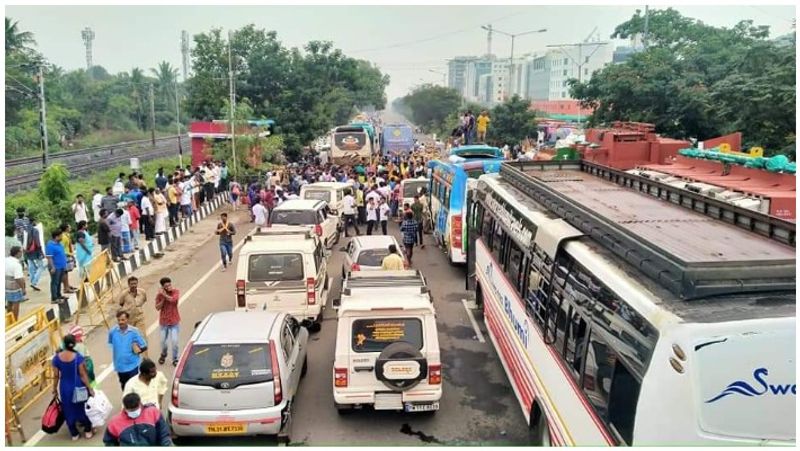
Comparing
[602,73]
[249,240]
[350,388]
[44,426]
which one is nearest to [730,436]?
[350,388]

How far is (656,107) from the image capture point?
29.4 m

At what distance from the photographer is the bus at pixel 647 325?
4.11m

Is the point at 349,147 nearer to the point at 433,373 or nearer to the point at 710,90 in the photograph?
the point at 710,90

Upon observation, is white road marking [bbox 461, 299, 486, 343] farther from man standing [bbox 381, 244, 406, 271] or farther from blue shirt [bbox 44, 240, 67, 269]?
blue shirt [bbox 44, 240, 67, 269]

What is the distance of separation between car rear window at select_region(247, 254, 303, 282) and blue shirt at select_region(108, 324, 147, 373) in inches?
120

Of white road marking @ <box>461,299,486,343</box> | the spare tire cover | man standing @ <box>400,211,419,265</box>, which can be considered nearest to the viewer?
the spare tire cover

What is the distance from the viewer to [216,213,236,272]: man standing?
1672 centimetres

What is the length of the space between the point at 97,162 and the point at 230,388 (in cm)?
4234

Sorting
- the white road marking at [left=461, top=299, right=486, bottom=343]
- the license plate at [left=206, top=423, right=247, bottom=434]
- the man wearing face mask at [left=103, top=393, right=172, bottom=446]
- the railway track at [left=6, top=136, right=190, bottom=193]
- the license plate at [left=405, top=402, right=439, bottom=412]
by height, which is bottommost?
the white road marking at [left=461, top=299, right=486, bottom=343]

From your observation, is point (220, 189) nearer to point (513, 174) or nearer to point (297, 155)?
point (297, 155)

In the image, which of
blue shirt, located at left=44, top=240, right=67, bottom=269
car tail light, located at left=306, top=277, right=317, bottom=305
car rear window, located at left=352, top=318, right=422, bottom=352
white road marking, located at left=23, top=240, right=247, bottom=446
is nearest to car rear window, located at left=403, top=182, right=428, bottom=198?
white road marking, located at left=23, top=240, right=247, bottom=446

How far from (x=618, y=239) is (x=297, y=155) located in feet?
128

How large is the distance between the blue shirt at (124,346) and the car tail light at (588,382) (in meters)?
5.70

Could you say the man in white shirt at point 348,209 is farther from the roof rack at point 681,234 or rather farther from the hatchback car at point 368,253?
the roof rack at point 681,234
